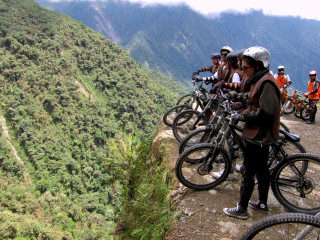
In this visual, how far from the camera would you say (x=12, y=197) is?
2834cm

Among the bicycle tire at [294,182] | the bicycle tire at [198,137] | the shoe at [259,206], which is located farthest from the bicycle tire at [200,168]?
the bicycle tire at [294,182]

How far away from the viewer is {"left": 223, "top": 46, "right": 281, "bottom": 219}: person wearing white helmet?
253 cm

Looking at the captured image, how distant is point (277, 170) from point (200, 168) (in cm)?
110

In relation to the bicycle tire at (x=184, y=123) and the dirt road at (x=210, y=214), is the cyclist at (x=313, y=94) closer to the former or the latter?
the bicycle tire at (x=184, y=123)

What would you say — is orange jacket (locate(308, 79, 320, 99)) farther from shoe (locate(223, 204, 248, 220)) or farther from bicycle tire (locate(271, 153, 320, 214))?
shoe (locate(223, 204, 248, 220))

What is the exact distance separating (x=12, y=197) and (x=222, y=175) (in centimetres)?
3245

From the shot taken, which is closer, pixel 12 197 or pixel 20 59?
pixel 12 197

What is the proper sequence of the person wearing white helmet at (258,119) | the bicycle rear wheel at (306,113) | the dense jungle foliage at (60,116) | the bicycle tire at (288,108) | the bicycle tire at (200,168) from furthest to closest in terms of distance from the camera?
the dense jungle foliage at (60,116)
the bicycle rear wheel at (306,113)
the bicycle tire at (288,108)
the bicycle tire at (200,168)
the person wearing white helmet at (258,119)

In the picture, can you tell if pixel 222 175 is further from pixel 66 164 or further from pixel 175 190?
pixel 66 164

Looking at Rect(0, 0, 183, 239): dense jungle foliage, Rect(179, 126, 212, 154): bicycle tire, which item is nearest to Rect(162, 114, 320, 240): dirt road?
Rect(179, 126, 212, 154): bicycle tire

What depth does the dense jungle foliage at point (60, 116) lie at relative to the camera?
29575 mm

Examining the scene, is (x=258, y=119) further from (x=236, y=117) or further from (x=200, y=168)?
(x=200, y=168)

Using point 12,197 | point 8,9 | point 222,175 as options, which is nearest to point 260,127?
point 222,175

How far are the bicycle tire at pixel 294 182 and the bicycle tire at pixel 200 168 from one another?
720 millimetres
